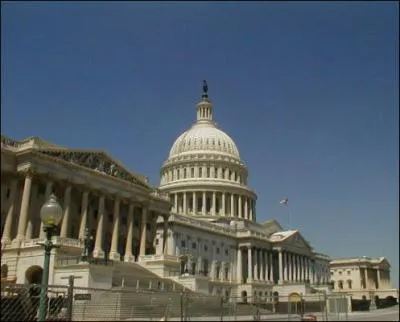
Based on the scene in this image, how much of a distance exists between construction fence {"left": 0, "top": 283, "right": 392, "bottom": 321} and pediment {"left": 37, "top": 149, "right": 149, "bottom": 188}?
2571 cm

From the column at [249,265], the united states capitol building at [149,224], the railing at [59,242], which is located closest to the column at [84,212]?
the united states capitol building at [149,224]

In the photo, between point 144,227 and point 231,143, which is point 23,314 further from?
point 231,143

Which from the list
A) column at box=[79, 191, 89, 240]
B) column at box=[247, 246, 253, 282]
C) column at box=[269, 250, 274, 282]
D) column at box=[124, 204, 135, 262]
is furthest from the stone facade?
column at box=[79, 191, 89, 240]

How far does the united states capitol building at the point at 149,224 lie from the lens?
5609 centimetres

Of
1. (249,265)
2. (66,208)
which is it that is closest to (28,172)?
(66,208)

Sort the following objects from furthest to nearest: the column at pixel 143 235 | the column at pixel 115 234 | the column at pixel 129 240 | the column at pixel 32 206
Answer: the column at pixel 143 235 < the column at pixel 129 240 < the column at pixel 115 234 < the column at pixel 32 206

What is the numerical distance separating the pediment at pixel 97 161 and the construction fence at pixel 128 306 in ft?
84.4

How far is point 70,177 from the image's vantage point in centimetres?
6178

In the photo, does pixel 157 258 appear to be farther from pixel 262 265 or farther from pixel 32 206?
pixel 262 265

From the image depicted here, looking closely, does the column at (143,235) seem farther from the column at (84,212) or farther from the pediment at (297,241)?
the pediment at (297,241)

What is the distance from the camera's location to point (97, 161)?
6675 cm

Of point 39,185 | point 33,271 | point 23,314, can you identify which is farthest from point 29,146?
point 23,314

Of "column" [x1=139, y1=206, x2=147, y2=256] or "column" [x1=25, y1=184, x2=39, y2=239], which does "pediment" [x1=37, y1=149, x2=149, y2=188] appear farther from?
"column" [x1=25, y1=184, x2=39, y2=239]

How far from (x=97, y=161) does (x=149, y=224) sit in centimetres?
1665
